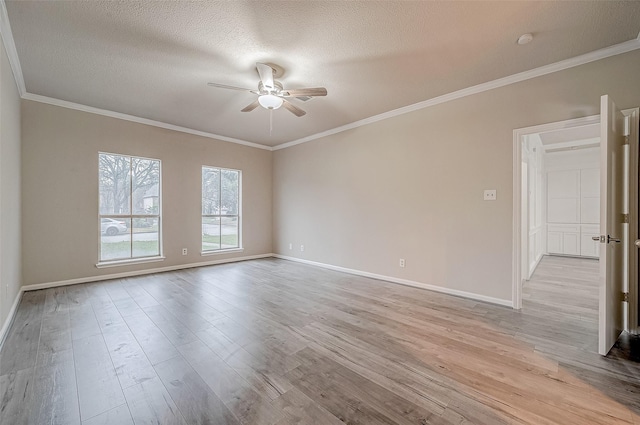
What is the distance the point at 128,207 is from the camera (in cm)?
470

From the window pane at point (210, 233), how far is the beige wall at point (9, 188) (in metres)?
2.66

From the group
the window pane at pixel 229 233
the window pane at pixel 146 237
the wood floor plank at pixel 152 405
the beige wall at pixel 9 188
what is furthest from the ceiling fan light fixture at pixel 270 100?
the window pane at pixel 229 233

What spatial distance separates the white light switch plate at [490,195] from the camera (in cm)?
332

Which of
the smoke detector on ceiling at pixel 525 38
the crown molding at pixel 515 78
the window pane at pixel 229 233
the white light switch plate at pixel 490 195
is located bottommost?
the window pane at pixel 229 233

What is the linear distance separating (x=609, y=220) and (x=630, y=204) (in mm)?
626

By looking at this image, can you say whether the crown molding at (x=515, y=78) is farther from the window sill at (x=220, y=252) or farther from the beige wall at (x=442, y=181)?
the window sill at (x=220, y=252)

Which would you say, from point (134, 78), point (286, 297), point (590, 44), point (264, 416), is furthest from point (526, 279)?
point (134, 78)

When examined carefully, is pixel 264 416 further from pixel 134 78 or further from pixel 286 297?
pixel 134 78

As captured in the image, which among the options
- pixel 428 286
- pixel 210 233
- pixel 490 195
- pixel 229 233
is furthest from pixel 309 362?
pixel 229 233

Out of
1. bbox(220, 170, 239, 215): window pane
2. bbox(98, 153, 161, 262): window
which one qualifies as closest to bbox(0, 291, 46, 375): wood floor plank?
bbox(98, 153, 161, 262): window

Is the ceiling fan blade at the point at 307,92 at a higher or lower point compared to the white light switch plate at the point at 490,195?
higher

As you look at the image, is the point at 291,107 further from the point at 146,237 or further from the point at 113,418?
the point at 146,237

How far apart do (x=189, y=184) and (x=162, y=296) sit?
2512 millimetres

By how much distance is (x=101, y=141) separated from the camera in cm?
437
